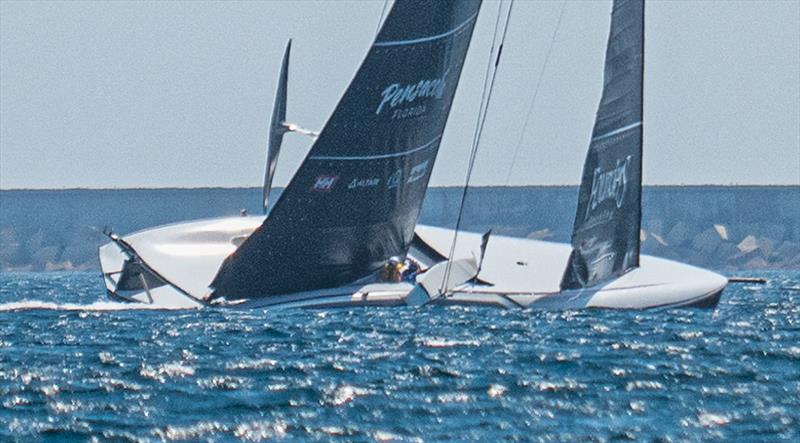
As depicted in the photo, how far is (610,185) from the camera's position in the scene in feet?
98.6

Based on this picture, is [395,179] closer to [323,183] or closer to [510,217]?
[323,183]

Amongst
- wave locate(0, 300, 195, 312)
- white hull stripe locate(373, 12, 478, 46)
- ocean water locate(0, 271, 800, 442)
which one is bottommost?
wave locate(0, 300, 195, 312)

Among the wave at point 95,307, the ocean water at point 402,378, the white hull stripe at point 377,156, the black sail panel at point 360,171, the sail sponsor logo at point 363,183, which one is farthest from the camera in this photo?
the wave at point 95,307

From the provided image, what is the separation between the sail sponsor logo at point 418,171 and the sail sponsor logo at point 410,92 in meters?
1.36

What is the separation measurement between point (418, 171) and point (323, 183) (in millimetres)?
2646

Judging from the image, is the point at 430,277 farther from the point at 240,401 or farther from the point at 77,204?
the point at 77,204

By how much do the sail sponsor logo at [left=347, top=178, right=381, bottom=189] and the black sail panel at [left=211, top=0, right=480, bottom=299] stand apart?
0.02 meters

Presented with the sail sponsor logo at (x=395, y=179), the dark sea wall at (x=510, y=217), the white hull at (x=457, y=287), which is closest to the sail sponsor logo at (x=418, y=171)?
the sail sponsor logo at (x=395, y=179)

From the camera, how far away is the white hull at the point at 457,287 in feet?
96.2

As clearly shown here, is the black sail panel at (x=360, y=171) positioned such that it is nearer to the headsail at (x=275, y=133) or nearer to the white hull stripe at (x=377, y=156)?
the white hull stripe at (x=377, y=156)

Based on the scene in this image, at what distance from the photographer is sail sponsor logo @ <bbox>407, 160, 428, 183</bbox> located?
31117 mm

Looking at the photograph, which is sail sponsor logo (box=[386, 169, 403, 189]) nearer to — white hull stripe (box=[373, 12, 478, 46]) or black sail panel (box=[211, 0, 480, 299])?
black sail panel (box=[211, 0, 480, 299])

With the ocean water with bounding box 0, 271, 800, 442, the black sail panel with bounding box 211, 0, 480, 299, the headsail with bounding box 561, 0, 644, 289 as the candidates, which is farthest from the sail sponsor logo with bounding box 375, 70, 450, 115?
the ocean water with bounding box 0, 271, 800, 442

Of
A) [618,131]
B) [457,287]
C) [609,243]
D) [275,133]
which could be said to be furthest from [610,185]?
[275,133]
